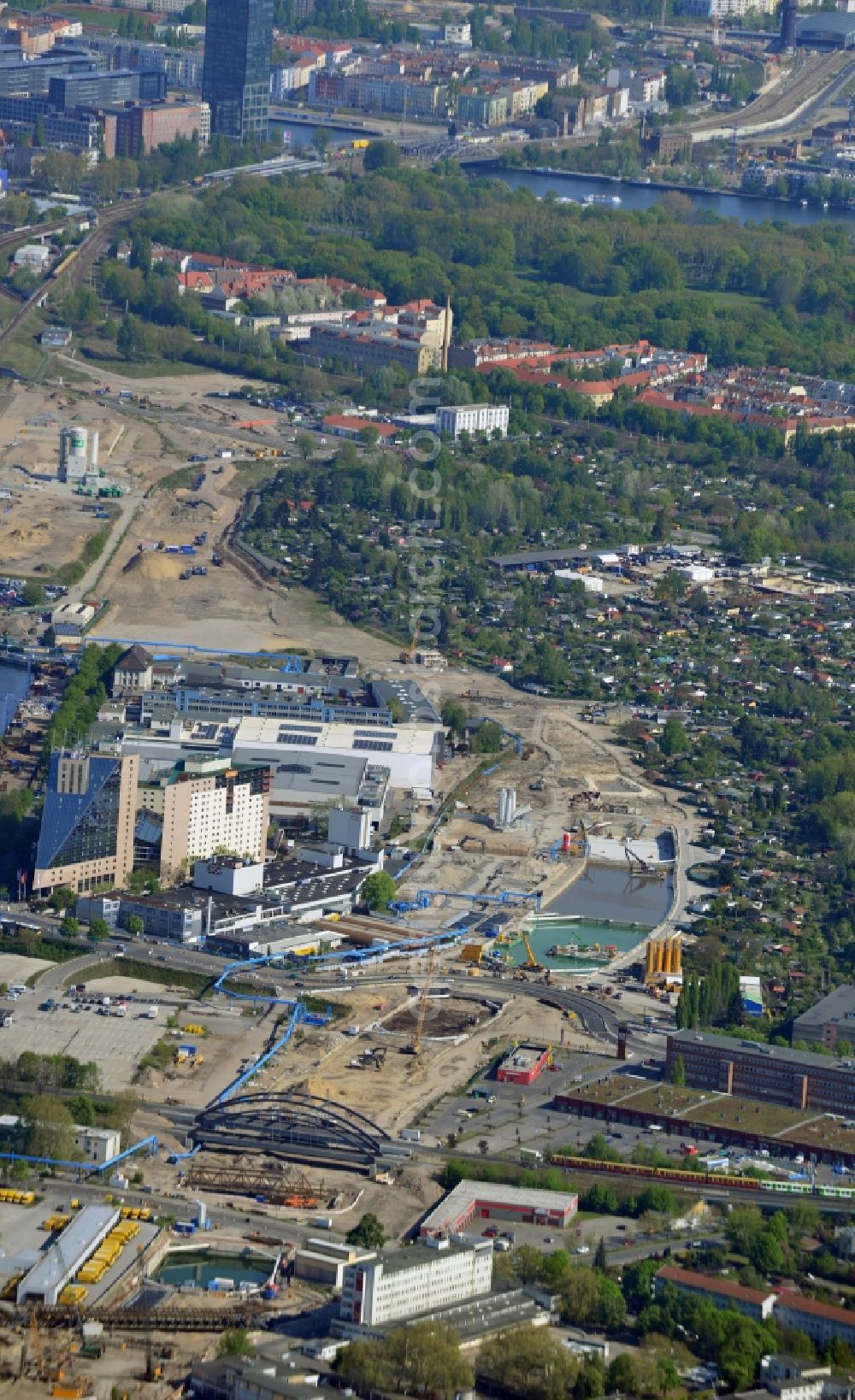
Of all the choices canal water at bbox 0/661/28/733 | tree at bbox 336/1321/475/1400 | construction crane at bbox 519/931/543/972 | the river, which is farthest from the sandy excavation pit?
the river

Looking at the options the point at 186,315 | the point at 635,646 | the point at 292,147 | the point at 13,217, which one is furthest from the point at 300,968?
the point at 292,147

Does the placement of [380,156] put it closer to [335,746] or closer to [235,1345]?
[335,746]

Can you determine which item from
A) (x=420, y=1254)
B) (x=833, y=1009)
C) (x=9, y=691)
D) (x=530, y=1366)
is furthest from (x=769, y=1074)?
(x=9, y=691)

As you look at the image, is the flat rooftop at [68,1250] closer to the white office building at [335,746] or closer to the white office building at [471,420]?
the white office building at [335,746]

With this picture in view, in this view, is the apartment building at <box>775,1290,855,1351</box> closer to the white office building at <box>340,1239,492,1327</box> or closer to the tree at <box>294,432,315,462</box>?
the white office building at <box>340,1239,492,1327</box>

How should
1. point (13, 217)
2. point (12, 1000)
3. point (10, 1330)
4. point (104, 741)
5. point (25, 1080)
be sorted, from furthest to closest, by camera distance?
point (13, 217)
point (104, 741)
point (12, 1000)
point (25, 1080)
point (10, 1330)

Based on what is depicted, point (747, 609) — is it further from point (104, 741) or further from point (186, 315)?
point (186, 315)
